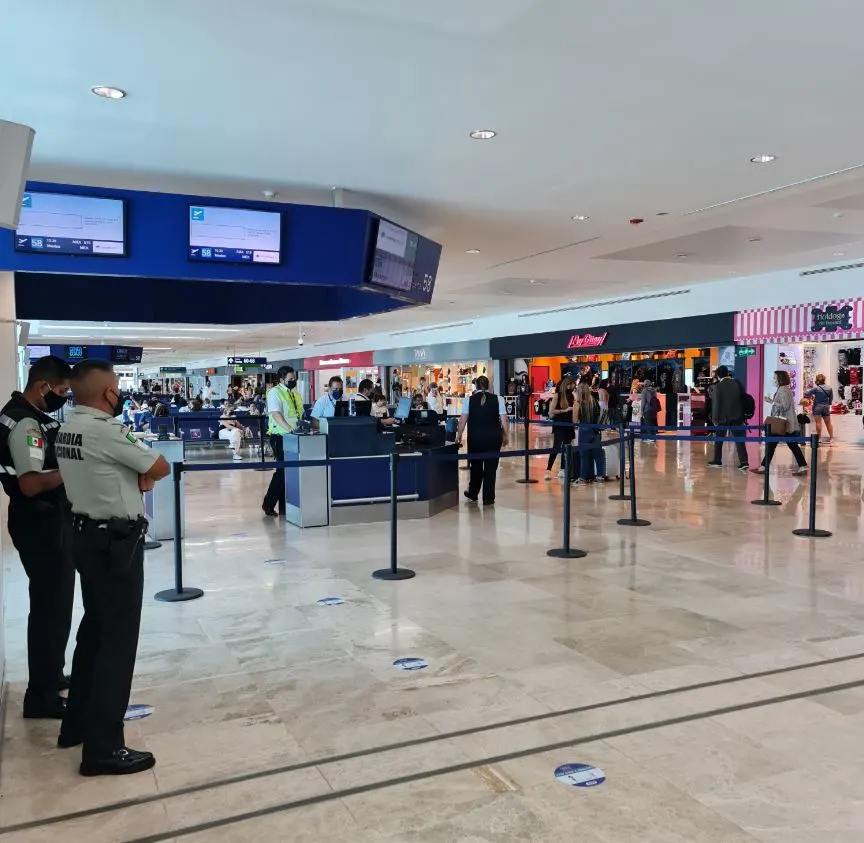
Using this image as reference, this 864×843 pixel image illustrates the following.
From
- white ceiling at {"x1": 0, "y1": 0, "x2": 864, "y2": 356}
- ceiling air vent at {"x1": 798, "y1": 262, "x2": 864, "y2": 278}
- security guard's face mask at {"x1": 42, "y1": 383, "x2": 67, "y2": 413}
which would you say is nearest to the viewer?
security guard's face mask at {"x1": 42, "y1": 383, "x2": 67, "y2": 413}

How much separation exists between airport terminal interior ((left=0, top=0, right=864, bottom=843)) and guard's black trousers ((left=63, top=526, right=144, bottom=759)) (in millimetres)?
21

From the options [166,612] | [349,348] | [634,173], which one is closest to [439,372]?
[349,348]

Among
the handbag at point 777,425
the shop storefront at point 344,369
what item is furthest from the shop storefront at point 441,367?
the handbag at point 777,425

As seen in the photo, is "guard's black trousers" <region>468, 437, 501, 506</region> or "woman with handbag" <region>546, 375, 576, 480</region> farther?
"woman with handbag" <region>546, 375, 576, 480</region>

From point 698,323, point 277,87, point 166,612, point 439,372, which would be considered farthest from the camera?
point 439,372

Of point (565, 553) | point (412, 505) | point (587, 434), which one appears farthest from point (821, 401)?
point (565, 553)

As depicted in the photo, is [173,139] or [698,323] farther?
[698,323]

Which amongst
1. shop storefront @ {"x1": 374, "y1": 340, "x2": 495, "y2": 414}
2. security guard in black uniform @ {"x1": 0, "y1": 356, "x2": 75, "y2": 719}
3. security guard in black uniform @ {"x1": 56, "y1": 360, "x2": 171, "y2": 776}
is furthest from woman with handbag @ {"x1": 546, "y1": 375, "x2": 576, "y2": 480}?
shop storefront @ {"x1": 374, "y1": 340, "x2": 495, "y2": 414}

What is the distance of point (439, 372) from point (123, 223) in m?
23.0

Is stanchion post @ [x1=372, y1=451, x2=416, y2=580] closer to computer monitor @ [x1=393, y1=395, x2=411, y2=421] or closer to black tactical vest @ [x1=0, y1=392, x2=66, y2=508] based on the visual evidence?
black tactical vest @ [x1=0, y1=392, x2=66, y2=508]

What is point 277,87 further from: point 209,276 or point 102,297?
point 102,297

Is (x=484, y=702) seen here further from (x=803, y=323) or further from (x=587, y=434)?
(x=803, y=323)

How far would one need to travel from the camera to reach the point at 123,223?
653 cm

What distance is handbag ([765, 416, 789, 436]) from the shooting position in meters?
11.5
